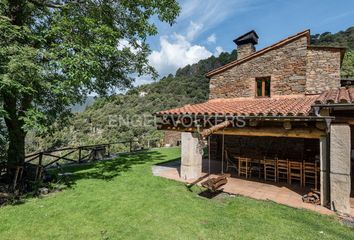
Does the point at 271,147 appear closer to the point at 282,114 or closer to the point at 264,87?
the point at 264,87

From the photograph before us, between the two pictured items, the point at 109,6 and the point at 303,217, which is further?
the point at 109,6

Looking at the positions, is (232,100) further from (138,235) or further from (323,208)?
(138,235)

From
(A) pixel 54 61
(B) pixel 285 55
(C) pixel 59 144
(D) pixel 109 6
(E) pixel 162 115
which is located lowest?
(C) pixel 59 144

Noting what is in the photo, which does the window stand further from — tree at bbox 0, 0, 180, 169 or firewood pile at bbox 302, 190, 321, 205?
firewood pile at bbox 302, 190, 321, 205

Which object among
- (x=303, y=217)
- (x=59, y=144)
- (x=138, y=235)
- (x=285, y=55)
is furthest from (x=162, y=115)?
(x=59, y=144)

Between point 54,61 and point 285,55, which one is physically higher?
point 285,55

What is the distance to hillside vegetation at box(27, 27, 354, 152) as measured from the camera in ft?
94.9

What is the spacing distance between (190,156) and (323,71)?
7.24m

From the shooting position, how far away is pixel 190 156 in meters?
8.84

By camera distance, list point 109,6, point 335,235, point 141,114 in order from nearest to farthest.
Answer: point 335,235
point 109,6
point 141,114

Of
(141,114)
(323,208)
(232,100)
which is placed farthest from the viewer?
(141,114)

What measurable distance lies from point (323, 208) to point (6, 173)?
10.5 metres

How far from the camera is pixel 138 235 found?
187 inches

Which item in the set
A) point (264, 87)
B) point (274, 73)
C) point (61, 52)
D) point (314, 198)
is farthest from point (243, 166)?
point (61, 52)
